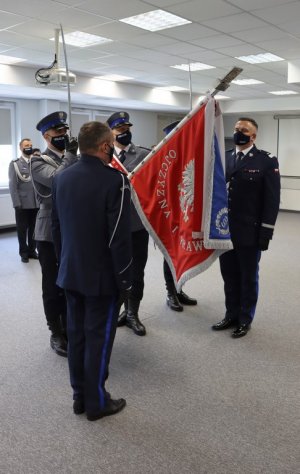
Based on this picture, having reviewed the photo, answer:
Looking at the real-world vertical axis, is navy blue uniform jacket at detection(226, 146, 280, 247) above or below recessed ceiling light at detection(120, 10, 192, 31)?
below

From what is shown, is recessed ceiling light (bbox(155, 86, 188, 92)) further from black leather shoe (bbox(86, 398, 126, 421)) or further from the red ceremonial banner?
black leather shoe (bbox(86, 398, 126, 421))

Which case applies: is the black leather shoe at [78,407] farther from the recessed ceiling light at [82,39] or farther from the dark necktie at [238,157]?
the recessed ceiling light at [82,39]

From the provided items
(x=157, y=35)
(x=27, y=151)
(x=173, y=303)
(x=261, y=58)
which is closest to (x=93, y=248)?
(x=173, y=303)

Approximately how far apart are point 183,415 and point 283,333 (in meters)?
1.46

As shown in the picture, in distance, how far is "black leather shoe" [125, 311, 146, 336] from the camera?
11.8 ft

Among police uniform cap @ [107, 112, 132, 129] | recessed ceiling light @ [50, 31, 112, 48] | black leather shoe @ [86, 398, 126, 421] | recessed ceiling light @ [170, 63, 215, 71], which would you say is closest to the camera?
black leather shoe @ [86, 398, 126, 421]

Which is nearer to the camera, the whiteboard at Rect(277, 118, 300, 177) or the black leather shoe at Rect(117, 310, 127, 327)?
the black leather shoe at Rect(117, 310, 127, 327)

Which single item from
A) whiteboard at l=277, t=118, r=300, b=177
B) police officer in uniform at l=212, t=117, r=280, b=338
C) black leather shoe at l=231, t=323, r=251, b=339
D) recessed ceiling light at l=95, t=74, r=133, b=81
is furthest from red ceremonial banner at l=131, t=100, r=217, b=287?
whiteboard at l=277, t=118, r=300, b=177

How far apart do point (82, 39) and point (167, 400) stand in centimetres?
440

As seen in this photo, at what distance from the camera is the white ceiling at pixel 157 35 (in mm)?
4215

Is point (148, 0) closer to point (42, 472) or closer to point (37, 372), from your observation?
point (37, 372)

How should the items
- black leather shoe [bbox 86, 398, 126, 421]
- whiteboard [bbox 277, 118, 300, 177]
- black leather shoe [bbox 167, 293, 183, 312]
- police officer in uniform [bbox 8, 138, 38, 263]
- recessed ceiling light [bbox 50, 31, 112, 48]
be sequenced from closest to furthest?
black leather shoe [bbox 86, 398, 126, 421], black leather shoe [bbox 167, 293, 183, 312], recessed ceiling light [bbox 50, 31, 112, 48], police officer in uniform [bbox 8, 138, 38, 263], whiteboard [bbox 277, 118, 300, 177]

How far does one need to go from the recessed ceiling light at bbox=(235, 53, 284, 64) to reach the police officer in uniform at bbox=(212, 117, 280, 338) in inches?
136

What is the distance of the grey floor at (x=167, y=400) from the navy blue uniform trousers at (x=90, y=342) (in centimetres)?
15
